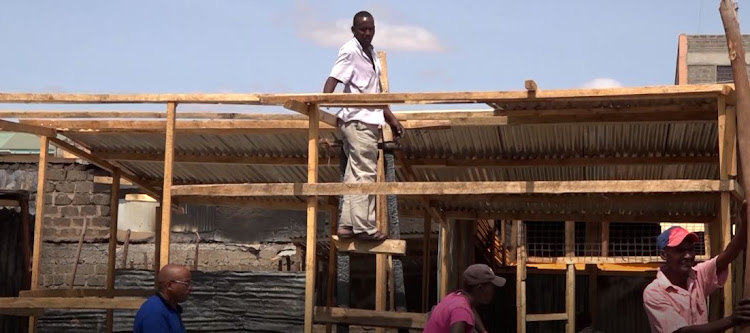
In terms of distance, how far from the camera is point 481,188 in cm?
753

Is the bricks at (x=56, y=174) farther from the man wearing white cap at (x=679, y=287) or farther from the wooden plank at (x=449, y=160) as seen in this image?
the man wearing white cap at (x=679, y=287)

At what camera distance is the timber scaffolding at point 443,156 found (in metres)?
7.48

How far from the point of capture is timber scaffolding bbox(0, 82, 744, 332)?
7.48 meters

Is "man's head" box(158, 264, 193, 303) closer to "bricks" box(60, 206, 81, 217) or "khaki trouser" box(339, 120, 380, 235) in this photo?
"khaki trouser" box(339, 120, 380, 235)

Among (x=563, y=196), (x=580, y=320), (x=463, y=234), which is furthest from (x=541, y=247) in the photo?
(x=563, y=196)

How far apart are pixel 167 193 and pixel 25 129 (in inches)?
90.9

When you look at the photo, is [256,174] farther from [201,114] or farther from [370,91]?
[370,91]

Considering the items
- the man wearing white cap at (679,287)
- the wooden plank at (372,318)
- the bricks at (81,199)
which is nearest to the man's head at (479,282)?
the man wearing white cap at (679,287)

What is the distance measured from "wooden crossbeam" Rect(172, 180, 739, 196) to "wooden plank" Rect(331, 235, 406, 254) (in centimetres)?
46

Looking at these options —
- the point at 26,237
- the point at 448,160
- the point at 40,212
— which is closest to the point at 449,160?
the point at 448,160

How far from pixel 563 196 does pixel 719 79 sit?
958 inches

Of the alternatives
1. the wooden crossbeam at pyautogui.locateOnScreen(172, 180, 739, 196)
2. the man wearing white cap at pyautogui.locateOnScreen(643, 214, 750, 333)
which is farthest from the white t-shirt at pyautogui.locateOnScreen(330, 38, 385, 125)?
the man wearing white cap at pyautogui.locateOnScreen(643, 214, 750, 333)

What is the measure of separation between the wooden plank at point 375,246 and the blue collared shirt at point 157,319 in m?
1.59

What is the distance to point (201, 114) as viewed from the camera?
10.3 meters
